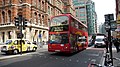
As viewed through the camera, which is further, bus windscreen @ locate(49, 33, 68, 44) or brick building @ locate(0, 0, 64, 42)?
brick building @ locate(0, 0, 64, 42)

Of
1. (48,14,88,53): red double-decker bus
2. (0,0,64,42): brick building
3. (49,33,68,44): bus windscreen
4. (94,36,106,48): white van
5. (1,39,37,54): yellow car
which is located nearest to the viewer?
(48,14,88,53): red double-decker bus

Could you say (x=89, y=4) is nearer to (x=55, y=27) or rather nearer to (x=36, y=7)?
(x=36, y=7)

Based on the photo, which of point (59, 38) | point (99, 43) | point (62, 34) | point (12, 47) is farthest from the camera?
point (99, 43)

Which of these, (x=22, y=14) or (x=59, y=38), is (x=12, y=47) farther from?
(x=22, y=14)

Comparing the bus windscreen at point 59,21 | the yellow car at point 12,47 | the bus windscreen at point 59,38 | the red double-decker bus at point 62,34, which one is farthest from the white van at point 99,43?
the bus windscreen at point 59,21

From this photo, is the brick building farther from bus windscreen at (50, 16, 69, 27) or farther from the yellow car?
bus windscreen at (50, 16, 69, 27)

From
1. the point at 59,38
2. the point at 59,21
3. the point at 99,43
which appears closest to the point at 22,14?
the point at 99,43

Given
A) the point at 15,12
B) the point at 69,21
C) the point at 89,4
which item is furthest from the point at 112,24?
the point at 89,4

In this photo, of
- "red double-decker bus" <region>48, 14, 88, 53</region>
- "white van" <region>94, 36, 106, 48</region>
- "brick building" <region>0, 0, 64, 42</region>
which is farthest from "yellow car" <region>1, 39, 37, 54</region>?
"brick building" <region>0, 0, 64, 42</region>

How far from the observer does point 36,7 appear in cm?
5619

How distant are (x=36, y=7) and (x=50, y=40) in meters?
36.2

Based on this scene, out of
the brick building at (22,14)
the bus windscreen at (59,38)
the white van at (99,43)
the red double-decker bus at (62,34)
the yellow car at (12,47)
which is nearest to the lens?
the red double-decker bus at (62,34)

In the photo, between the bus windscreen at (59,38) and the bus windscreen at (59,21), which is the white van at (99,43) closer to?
the bus windscreen at (59,38)

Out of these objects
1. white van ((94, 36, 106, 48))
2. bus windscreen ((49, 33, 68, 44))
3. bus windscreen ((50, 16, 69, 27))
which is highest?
bus windscreen ((50, 16, 69, 27))
